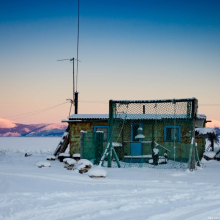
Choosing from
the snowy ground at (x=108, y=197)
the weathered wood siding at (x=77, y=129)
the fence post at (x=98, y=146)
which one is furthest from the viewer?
the weathered wood siding at (x=77, y=129)

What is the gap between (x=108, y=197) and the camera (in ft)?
18.9

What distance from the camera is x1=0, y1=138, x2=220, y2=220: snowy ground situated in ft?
14.8

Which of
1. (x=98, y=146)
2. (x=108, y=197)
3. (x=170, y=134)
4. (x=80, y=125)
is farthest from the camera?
(x=80, y=125)

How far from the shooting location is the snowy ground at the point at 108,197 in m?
4.51

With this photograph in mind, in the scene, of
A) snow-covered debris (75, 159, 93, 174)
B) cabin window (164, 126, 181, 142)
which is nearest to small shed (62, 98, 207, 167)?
cabin window (164, 126, 181, 142)

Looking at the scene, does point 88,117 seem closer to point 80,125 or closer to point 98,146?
point 80,125

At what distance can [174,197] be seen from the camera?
573 centimetres

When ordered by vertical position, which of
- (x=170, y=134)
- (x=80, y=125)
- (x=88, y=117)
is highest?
(x=88, y=117)

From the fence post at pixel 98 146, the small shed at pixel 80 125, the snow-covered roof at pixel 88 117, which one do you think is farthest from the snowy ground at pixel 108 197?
the small shed at pixel 80 125

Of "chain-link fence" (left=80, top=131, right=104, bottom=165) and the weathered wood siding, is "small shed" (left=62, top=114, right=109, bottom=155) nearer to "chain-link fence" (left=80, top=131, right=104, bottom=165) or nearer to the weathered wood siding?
the weathered wood siding

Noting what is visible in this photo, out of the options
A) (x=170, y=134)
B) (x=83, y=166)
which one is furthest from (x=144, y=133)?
(x=83, y=166)

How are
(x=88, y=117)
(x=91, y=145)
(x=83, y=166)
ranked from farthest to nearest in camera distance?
(x=88, y=117)
(x=91, y=145)
(x=83, y=166)

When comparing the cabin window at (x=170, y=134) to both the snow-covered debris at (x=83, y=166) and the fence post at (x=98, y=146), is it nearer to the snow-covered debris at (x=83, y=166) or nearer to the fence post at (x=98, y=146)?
the fence post at (x=98, y=146)

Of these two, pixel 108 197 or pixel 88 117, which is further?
pixel 88 117
